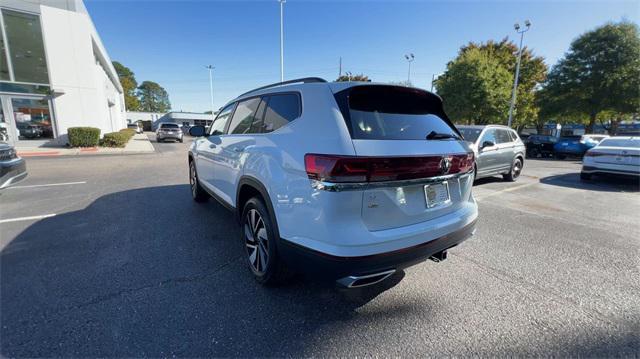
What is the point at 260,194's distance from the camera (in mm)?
2703

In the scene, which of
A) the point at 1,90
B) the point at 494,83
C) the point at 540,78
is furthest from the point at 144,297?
the point at 540,78

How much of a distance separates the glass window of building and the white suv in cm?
1881

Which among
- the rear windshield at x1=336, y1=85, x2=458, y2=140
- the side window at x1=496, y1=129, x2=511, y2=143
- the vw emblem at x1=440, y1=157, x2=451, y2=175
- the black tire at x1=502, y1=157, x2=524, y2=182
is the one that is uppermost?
the rear windshield at x1=336, y1=85, x2=458, y2=140

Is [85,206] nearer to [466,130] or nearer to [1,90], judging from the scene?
[466,130]

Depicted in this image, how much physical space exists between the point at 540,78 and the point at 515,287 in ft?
128

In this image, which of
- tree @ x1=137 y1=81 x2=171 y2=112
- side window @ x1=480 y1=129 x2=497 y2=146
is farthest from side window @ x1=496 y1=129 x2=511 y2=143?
tree @ x1=137 y1=81 x2=171 y2=112

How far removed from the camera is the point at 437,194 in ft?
7.59

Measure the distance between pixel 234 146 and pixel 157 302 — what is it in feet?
5.60

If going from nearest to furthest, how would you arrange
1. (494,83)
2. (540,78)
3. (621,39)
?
(621,39) → (494,83) → (540,78)

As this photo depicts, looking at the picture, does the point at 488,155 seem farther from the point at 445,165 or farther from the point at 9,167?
the point at 9,167

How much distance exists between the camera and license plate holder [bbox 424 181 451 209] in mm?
2230

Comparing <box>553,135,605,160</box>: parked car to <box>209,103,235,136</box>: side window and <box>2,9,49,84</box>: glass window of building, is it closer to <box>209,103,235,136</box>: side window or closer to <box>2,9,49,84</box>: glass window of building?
<box>209,103,235,136</box>: side window

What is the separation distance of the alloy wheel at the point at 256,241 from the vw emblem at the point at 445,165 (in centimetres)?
160

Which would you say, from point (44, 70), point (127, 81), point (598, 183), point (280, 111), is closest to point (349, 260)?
point (280, 111)
